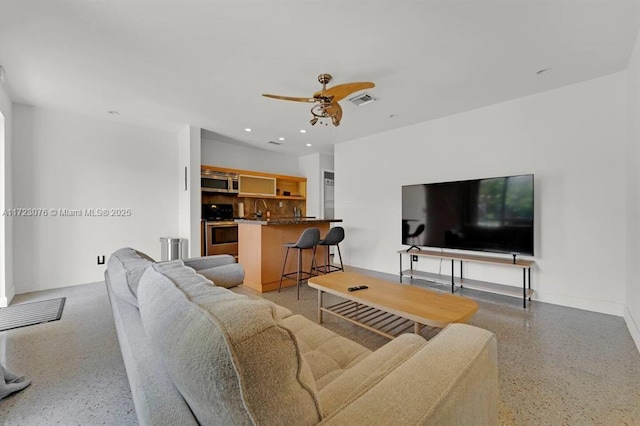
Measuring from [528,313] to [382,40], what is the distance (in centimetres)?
324

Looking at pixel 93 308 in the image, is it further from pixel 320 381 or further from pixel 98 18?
pixel 320 381

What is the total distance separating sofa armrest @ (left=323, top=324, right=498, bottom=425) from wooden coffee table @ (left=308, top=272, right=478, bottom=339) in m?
0.87

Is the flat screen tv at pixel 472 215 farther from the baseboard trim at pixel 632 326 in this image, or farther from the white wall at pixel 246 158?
the white wall at pixel 246 158

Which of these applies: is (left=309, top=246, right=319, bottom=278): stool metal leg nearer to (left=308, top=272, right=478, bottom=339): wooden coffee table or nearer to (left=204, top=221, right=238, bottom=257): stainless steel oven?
(left=308, top=272, right=478, bottom=339): wooden coffee table

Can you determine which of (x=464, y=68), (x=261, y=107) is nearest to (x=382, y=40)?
(x=464, y=68)

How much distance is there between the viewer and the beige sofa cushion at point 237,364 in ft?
1.71

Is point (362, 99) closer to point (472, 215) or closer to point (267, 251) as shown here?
point (472, 215)

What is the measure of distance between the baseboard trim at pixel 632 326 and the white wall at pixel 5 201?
21.3 ft

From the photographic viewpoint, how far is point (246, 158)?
6.39 metres

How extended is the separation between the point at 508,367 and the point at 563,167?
2622 millimetres

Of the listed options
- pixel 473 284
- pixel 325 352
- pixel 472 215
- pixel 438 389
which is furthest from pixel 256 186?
pixel 438 389

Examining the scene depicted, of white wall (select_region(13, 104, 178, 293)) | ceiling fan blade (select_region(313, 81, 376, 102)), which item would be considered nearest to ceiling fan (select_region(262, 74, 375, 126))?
ceiling fan blade (select_region(313, 81, 376, 102))

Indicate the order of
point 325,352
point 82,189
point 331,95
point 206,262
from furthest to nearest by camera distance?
point 82,189
point 331,95
point 206,262
point 325,352

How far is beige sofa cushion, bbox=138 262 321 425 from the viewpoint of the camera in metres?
0.52
